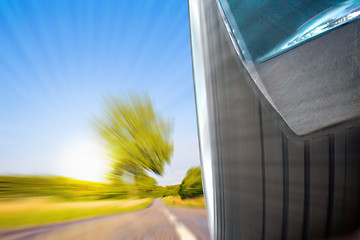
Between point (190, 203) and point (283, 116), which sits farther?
point (190, 203)

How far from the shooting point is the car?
0.88 ft

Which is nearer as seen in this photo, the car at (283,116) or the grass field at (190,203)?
the car at (283,116)

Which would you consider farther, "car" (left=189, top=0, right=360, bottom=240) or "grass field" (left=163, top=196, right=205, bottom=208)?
"grass field" (left=163, top=196, right=205, bottom=208)

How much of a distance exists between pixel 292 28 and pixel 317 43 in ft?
0.12

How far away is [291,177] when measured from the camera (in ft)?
1.06

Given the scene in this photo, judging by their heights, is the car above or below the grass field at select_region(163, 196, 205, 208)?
above

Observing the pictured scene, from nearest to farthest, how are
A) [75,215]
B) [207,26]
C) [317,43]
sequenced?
[317,43]
[207,26]
[75,215]

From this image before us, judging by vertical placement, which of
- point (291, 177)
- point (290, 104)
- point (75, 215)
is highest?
point (290, 104)

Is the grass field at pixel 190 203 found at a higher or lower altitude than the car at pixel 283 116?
lower

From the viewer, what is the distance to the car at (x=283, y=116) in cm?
27

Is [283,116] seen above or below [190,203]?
above

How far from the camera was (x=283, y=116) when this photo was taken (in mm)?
307

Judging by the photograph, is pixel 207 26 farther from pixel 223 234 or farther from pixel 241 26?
pixel 223 234

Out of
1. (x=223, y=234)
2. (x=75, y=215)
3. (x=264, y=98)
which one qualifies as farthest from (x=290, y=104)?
(x=75, y=215)
